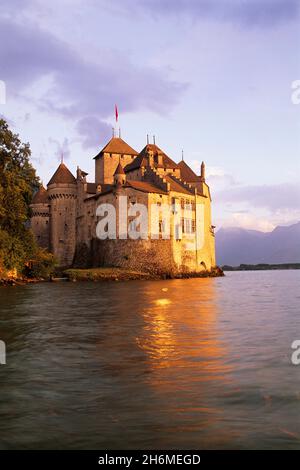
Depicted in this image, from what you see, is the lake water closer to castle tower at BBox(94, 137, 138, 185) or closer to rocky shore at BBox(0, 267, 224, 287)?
rocky shore at BBox(0, 267, 224, 287)

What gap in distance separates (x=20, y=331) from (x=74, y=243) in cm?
5792

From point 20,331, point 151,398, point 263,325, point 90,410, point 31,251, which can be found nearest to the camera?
point 90,410

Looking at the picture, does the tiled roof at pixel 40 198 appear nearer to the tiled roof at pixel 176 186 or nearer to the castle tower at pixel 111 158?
the castle tower at pixel 111 158

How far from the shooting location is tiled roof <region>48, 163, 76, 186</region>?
230 ft

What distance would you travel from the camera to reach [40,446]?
5.19 metres

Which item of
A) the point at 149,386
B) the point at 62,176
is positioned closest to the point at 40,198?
the point at 62,176

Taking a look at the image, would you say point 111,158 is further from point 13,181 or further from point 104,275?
point 13,181

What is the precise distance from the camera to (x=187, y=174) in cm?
7325

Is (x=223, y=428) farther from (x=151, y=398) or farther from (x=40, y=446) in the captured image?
(x=40, y=446)

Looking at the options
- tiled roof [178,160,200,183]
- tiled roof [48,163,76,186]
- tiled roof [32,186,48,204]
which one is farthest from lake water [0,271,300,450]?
tiled roof [32,186,48,204]

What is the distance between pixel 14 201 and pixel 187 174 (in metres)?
40.1

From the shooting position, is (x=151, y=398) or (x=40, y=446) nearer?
(x=40, y=446)

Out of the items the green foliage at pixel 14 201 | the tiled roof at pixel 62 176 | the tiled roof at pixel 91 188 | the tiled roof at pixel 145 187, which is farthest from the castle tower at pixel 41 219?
the green foliage at pixel 14 201
